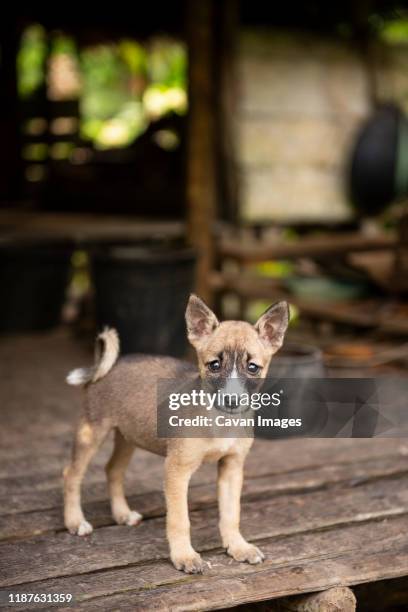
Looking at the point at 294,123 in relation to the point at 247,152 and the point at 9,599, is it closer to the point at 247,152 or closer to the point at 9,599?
the point at 247,152

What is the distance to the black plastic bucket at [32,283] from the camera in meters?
7.73

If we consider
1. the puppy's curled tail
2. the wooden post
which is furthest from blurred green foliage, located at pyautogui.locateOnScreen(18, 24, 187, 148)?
the puppy's curled tail

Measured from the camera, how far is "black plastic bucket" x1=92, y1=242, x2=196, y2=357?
6484mm

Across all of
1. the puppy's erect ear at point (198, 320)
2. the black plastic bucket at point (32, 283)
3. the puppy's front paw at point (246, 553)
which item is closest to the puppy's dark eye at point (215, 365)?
the puppy's erect ear at point (198, 320)

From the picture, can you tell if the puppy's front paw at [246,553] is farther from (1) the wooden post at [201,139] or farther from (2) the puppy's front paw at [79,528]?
(1) the wooden post at [201,139]

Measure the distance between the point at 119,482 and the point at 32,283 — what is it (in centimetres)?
443

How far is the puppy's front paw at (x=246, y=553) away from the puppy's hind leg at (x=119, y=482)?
20.3 inches

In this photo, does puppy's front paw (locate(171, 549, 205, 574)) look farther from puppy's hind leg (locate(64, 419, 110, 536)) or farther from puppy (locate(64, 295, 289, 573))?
puppy's hind leg (locate(64, 419, 110, 536))

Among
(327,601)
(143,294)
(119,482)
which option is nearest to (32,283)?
(143,294)

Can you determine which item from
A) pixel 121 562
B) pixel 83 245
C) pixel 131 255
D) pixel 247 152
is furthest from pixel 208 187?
pixel 121 562

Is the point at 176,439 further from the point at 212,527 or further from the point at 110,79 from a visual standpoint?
the point at 110,79

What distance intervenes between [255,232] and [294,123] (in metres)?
0.97

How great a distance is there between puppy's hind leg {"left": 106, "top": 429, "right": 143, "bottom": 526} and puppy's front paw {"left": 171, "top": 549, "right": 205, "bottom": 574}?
1.61ft

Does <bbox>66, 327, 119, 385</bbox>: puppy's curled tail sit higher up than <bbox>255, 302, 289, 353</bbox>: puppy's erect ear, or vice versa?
<bbox>255, 302, 289, 353</bbox>: puppy's erect ear
